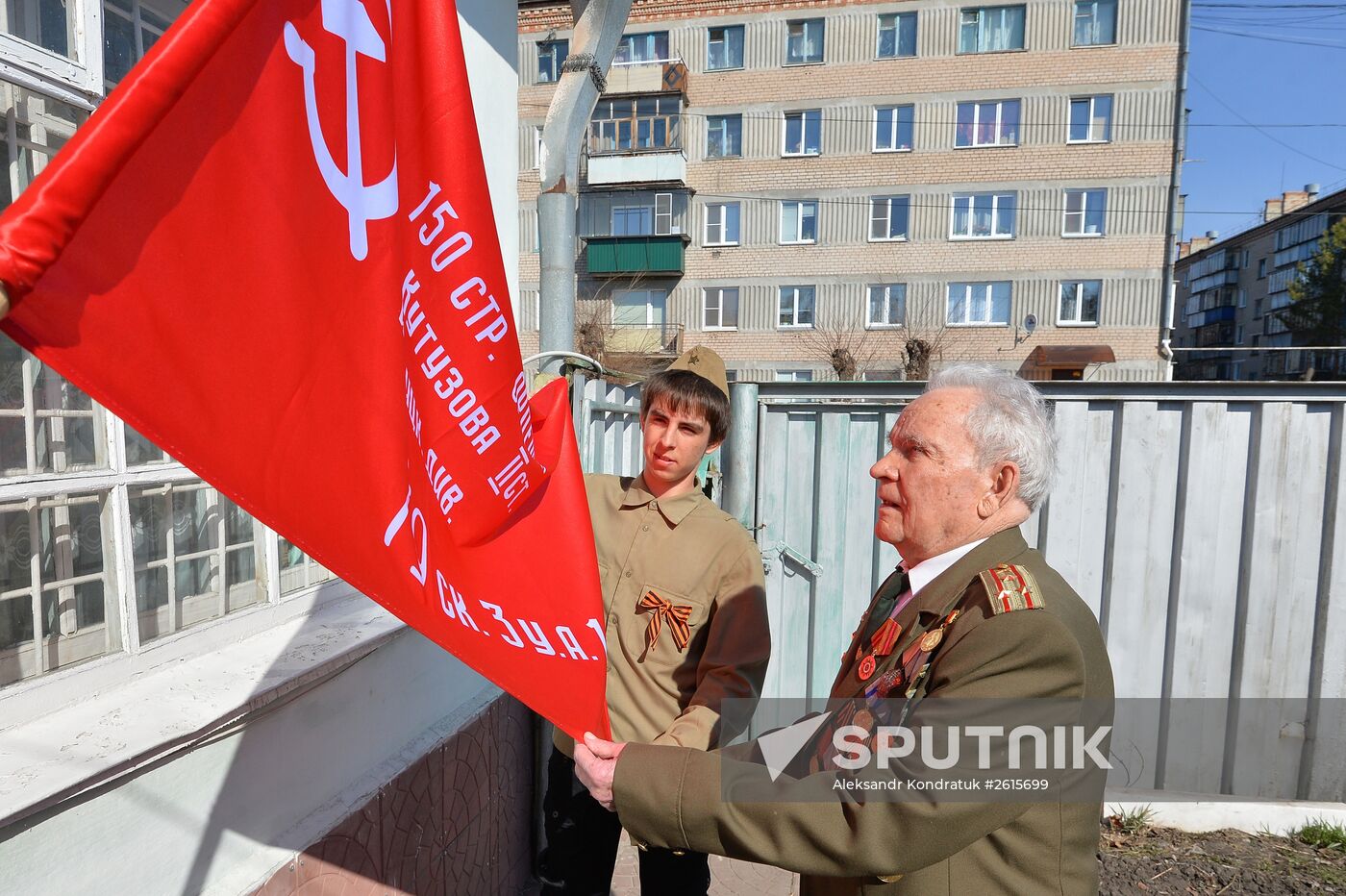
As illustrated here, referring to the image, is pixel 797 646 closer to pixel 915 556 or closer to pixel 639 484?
pixel 639 484

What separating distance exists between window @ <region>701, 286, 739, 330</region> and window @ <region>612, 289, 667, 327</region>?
1.53m

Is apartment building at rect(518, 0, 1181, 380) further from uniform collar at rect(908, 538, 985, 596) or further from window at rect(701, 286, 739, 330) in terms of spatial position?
uniform collar at rect(908, 538, 985, 596)

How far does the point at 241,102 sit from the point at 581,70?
1.87 m

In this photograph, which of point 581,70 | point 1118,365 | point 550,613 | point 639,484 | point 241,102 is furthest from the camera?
point 1118,365

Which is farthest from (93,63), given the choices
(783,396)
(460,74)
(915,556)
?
(783,396)

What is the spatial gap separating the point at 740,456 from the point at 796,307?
78.4ft

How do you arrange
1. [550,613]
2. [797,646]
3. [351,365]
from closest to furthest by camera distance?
[351,365] < [550,613] < [797,646]

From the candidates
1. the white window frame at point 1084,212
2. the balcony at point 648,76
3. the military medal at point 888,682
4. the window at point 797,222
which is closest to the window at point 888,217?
the window at point 797,222

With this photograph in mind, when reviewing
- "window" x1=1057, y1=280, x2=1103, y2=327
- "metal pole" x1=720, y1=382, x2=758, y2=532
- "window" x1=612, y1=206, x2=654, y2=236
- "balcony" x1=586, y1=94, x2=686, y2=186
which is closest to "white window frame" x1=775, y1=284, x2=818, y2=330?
"window" x1=612, y1=206, x2=654, y2=236

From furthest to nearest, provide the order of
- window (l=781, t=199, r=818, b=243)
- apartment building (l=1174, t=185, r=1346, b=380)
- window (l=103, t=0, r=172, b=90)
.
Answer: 1. apartment building (l=1174, t=185, r=1346, b=380)
2. window (l=781, t=199, r=818, b=243)
3. window (l=103, t=0, r=172, b=90)

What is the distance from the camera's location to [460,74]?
1.20 meters

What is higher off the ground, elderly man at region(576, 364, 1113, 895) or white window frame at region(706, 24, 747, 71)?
white window frame at region(706, 24, 747, 71)

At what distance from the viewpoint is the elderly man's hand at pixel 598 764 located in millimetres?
1480

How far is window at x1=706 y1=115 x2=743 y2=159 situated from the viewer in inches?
1065
